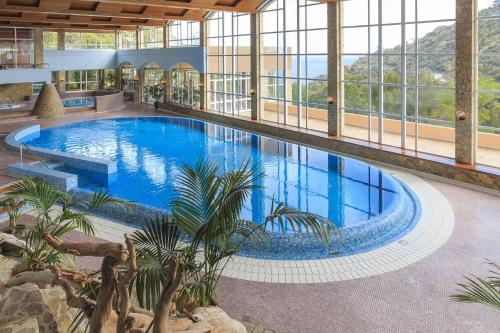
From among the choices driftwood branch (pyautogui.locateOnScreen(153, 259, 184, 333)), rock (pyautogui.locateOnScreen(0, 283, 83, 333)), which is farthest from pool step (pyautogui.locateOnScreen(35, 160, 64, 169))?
driftwood branch (pyautogui.locateOnScreen(153, 259, 184, 333))

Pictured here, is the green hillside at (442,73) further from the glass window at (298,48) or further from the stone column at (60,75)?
the stone column at (60,75)

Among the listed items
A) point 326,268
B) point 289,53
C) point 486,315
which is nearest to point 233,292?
point 326,268

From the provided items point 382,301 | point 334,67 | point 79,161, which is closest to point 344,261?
point 382,301

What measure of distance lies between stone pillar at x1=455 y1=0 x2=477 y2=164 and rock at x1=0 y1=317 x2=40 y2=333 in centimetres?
1129

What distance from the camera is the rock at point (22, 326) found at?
3756 mm

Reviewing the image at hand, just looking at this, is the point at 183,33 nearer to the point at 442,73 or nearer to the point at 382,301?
the point at 442,73

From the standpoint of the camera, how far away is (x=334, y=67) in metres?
16.1

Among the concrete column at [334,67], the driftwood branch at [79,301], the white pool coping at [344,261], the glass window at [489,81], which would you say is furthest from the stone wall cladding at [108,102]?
the driftwood branch at [79,301]

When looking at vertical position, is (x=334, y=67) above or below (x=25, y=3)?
below

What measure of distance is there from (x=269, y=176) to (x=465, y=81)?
18.7 ft

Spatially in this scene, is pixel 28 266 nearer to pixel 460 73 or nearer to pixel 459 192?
pixel 459 192

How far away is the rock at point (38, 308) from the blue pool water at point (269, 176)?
369cm

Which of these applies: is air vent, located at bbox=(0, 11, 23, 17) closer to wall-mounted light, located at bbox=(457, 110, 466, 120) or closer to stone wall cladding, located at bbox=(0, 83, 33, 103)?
stone wall cladding, located at bbox=(0, 83, 33, 103)

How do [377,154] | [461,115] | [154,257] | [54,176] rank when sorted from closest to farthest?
[154,257] < [54,176] < [461,115] < [377,154]
